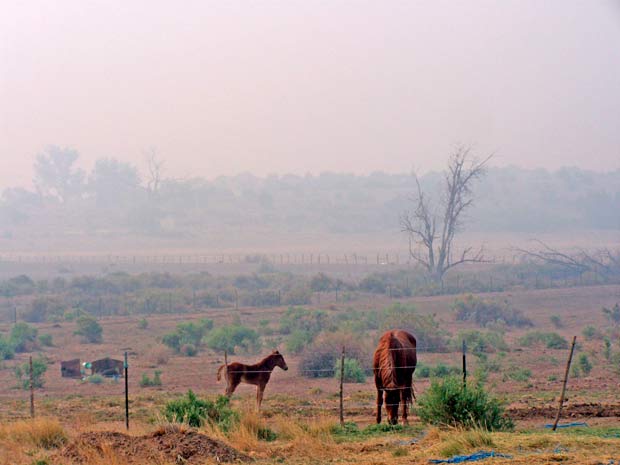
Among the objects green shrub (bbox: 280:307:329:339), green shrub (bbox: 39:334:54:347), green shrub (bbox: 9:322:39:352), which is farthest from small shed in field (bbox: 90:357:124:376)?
green shrub (bbox: 280:307:329:339)

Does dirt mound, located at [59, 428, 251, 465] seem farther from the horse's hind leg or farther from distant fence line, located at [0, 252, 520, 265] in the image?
distant fence line, located at [0, 252, 520, 265]

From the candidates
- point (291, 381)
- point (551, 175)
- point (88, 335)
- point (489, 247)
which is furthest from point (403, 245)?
point (291, 381)

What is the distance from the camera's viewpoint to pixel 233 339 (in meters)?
39.0

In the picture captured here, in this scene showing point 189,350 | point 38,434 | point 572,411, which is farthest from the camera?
point 189,350

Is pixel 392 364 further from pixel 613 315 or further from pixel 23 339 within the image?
pixel 613 315

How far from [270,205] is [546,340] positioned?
119556 mm

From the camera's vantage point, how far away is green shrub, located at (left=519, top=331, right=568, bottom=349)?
3778cm

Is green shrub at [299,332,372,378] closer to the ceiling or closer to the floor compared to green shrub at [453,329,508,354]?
closer to the ceiling

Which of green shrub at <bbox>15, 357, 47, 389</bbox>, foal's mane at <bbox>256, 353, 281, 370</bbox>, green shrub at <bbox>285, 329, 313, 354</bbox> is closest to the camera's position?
foal's mane at <bbox>256, 353, 281, 370</bbox>

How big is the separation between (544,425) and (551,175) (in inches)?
6743

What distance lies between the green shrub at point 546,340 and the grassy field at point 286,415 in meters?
0.37

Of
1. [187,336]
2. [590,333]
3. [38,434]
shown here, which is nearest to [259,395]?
[38,434]

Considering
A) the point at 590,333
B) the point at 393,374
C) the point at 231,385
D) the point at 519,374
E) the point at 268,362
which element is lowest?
the point at 590,333

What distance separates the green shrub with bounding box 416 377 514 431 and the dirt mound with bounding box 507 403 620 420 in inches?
111
